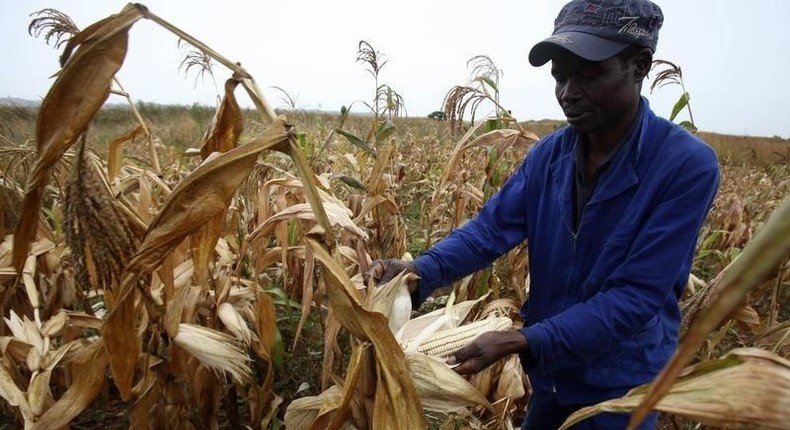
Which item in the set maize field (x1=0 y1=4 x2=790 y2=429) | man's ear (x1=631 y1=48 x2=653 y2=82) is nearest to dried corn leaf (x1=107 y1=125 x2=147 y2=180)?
maize field (x1=0 y1=4 x2=790 y2=429)

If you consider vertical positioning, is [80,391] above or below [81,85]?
below

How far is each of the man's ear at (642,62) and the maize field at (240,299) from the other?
672 millimetres

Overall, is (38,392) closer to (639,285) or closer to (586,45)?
(639,285)

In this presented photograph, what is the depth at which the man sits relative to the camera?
4.67 ft

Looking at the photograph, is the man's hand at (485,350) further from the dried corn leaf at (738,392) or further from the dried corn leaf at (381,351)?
the dried corn leaf at (738,392)

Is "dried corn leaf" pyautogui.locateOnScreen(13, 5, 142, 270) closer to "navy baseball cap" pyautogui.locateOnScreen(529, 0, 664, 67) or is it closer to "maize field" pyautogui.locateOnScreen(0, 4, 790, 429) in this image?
"maize field" pyautogui.locateOnScreen(0, 4, 790, 429)

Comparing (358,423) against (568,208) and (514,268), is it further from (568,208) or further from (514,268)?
(514,268)

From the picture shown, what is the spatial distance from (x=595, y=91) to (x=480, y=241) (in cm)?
69

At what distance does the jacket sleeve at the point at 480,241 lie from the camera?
70.8 inches

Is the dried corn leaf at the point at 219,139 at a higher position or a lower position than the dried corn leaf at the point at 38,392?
higher

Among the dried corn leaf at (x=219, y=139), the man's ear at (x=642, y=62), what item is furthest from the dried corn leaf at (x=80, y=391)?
the man's ear at (x=642, y=62)

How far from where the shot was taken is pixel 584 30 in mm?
1500

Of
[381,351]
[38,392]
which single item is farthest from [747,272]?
[38,392]

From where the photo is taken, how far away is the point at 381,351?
1.17 metres
